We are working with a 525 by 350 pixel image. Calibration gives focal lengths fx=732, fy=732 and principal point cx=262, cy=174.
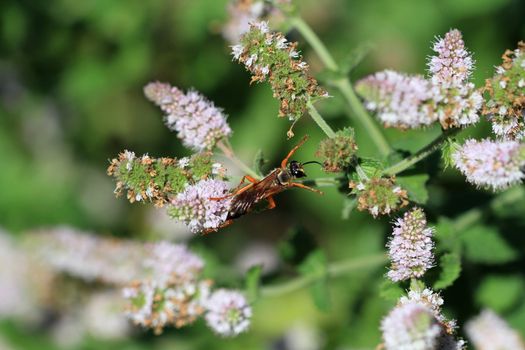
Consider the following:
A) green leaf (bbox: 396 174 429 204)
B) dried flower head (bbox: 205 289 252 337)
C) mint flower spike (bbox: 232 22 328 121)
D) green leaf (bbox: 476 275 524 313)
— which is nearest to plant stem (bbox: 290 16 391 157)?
green leaf (bbox: 396 174 429 204)

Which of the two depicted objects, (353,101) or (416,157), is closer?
(416,157)

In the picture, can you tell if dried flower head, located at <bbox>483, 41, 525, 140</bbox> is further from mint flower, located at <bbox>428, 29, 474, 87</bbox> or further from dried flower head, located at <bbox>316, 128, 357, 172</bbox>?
dried flower head, located at <bbox>316, 128, 357, 172</bbox>

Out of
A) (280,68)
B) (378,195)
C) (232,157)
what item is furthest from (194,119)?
(378,195)

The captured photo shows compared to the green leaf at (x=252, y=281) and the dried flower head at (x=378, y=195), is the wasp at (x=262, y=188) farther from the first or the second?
the green leaf at (x=252, y=281)

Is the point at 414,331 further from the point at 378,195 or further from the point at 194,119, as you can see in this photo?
the point at 194,119

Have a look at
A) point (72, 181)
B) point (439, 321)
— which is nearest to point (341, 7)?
point (72, 181)

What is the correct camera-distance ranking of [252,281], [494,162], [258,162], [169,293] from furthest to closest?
[252,281] → [169,293] → [258,162] → [494,162]

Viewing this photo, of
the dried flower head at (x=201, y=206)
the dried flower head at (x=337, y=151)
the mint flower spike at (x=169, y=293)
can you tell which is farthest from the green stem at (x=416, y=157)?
the mint flower spike at (x=169, y=293)
